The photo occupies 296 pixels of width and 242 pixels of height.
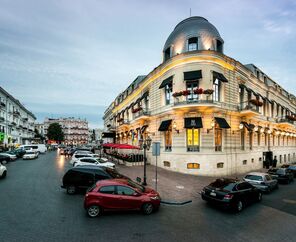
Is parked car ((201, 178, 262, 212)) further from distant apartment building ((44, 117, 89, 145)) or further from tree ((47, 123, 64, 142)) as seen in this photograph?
distant apartment building ((44, 117, 89, 145))

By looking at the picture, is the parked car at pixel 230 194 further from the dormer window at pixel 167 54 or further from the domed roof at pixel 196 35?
the dormer window at pixel 167 54

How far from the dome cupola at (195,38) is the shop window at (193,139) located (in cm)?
942

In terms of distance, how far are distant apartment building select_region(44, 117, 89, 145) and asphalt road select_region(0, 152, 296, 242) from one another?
131 metres

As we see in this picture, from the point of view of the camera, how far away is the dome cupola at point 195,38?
66.4 ft

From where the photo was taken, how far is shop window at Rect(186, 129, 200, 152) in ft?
64.3

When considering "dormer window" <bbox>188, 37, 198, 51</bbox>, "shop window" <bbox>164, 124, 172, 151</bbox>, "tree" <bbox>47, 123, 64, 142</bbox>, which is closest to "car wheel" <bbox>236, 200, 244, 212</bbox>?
"shop window" <bbox>164, 124, 172, 151</bbox>

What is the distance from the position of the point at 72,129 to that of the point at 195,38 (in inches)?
5151

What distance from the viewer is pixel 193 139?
1981 cm

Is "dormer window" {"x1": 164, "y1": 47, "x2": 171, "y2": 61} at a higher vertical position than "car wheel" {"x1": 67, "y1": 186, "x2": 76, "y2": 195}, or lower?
higher

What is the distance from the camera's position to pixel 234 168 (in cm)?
2117

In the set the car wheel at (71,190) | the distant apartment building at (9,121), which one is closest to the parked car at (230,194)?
the car wheel at (71,190)

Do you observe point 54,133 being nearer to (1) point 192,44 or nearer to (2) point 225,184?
(1) point 192,44

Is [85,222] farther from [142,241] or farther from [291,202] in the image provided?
[291,202]

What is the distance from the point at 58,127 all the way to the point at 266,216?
323 feet
